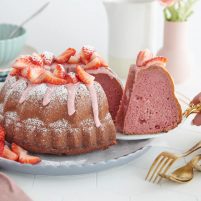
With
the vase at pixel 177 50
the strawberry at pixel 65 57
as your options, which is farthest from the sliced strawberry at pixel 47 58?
the vase at pixel 177 50

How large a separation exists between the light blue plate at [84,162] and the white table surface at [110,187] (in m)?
0.02

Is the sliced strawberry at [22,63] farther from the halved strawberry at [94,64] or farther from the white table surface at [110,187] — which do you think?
the white table surface at [110,187]

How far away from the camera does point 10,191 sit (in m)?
1.28

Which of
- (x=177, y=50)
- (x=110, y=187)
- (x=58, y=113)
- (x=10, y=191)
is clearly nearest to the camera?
(x=10, y=191)

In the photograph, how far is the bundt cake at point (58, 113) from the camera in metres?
1.49

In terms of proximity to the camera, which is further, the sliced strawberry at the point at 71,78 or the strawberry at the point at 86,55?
the strawberry at the point at 86,55

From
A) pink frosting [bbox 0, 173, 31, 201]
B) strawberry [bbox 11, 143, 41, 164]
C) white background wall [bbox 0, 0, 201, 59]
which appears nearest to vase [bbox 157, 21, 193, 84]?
white background wall [bbox 0, 0, 201, 59]

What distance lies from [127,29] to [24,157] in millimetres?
808

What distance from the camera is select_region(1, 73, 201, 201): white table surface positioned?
4.41ft

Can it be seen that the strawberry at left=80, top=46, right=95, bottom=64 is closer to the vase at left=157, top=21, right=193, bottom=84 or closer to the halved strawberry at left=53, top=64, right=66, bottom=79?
the halved strawberry at left=53, top=64, right=66, bottom=79

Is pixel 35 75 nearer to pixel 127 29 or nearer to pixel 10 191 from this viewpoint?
pixel 10 191

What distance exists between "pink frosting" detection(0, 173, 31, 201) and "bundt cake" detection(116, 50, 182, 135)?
42 cm

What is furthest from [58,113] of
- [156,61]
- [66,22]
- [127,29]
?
[66,22]

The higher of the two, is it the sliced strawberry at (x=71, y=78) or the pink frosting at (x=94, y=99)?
the sliced strawberry at (x=71, y=78)
